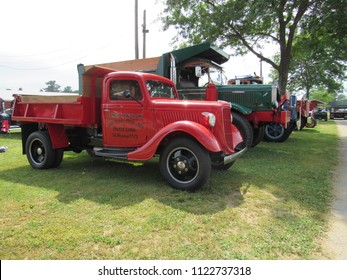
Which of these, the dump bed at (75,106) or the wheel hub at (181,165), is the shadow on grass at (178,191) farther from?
the dump bed at (75,106)

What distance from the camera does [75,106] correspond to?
19.2 ft

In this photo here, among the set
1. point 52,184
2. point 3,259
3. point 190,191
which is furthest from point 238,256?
point 52,184

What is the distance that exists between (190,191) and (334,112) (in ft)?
119

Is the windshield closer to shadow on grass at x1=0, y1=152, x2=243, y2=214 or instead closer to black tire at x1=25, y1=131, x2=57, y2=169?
shadow on grass at x1=0, y1=152, x2=243, y2=214

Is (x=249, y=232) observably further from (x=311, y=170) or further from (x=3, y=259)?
(x=311, y=170)

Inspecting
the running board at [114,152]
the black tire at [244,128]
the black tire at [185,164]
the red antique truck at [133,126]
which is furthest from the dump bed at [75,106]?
the black tire at [244,128]

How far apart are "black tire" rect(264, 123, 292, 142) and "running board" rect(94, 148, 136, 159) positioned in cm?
751

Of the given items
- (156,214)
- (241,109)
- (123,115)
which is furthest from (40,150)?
(241,109)

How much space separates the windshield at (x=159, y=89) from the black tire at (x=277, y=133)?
255 inches

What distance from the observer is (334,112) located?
117ft

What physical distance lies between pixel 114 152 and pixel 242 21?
1264 centimetres

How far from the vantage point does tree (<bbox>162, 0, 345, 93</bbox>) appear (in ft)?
44.6

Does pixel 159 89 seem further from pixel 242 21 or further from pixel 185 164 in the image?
pixel 242 21

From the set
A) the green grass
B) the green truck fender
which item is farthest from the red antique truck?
the green truck fender
